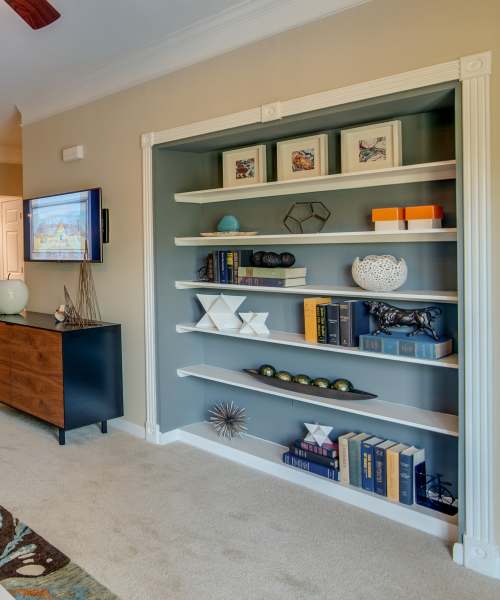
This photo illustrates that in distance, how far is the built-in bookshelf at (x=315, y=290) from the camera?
2627 millimetres

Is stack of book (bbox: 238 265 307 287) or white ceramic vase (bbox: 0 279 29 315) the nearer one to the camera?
stack of book (bbox: 238 265 307 287)

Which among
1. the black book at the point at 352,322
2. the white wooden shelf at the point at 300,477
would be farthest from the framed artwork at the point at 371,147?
the white wooden shelf at the point at 300,477

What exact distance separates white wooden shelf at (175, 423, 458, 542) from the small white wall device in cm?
211

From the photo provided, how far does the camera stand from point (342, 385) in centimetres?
297

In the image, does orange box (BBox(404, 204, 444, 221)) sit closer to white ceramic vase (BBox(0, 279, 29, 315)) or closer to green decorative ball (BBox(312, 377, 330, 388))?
green decorative ball (BBox(312, 377, 330, 388))

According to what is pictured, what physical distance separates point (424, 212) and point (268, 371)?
1.34 metres

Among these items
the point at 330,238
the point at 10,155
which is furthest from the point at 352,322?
the point at 10,155

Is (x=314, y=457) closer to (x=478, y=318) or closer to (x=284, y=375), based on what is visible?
(x=284, y=375)

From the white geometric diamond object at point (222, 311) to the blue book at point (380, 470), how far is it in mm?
1206

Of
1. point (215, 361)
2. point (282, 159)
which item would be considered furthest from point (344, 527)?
point (282, 159)

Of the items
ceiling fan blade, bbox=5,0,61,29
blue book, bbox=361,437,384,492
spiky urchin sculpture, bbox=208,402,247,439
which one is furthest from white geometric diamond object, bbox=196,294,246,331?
ceiling fan blade, bbox=5,0,61,29

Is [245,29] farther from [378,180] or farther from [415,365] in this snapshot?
[415,365]

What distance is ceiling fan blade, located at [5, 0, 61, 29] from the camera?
2.34 meters

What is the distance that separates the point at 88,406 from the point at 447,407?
2289mm
